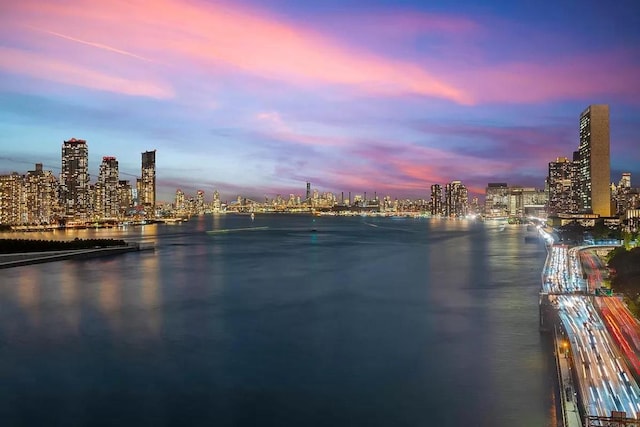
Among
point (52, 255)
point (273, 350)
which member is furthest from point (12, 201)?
point (273, 350)

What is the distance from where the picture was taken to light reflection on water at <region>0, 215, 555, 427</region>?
1069 cm

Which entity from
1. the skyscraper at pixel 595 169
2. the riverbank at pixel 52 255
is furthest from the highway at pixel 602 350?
the skyscraper at pixel 595 169

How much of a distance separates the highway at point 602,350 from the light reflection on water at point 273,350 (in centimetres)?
90

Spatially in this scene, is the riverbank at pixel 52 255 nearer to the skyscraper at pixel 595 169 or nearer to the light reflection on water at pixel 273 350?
the light reflection on water at pixel 273 350

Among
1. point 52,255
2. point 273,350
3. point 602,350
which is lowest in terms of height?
point 273,350

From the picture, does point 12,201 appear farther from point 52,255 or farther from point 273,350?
point 273,350

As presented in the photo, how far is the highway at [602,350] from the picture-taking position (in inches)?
368

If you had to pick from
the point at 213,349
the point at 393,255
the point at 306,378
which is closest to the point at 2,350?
the point at 213,349

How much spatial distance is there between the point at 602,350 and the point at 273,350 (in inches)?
328

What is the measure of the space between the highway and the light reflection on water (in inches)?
35.6

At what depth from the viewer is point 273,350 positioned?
14.9 meters

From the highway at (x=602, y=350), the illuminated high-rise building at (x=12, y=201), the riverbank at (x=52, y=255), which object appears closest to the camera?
the highway at (x=602, y=350)

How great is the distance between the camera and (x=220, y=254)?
146ft

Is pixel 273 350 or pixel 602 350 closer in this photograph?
pixel 602 350
